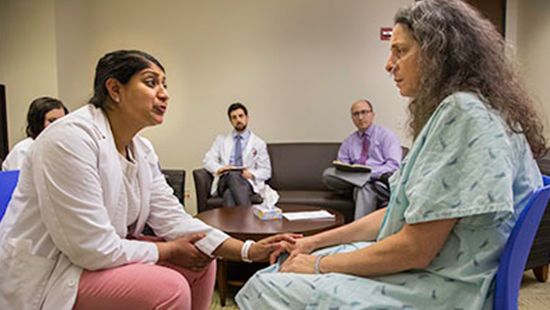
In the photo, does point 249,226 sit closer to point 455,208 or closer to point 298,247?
point 298,247

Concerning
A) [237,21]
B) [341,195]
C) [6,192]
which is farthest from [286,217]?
[237,21]

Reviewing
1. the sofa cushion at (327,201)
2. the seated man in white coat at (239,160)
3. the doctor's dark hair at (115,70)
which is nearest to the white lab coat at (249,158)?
the seated man in white coat at (239,160)

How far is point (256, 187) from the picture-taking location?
402 centimetres

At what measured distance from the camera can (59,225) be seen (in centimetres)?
119

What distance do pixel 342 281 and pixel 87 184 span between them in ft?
2.53

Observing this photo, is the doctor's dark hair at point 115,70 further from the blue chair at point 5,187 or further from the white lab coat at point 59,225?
the blue chair at point 5,187

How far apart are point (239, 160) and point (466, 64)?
334cm

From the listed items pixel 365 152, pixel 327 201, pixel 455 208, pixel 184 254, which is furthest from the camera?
pixel 365 152

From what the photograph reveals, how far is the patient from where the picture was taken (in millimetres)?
886

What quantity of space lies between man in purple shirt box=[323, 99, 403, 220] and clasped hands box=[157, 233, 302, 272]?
2.17m

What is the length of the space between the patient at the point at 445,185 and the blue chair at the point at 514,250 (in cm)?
3

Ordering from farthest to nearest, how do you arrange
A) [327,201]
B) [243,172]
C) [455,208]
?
[243,172], [327,201], [455,208]

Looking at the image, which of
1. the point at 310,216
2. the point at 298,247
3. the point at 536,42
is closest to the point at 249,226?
the point at 310,216

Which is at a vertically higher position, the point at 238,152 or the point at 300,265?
the point at 300,265
